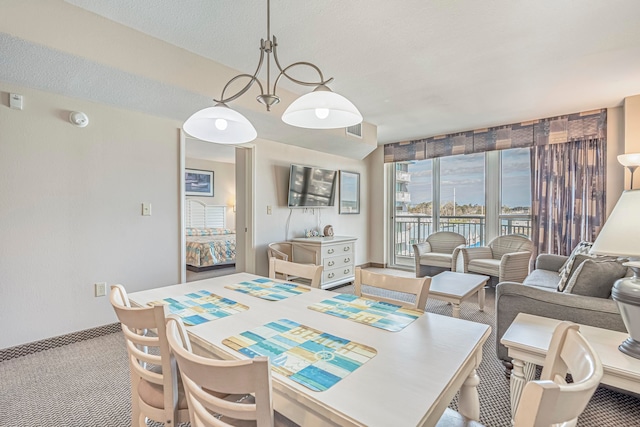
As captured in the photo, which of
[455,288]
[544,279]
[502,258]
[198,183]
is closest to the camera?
[455,288]

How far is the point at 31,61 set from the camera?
6.75 ft

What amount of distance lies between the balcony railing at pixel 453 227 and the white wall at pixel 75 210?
4.26m

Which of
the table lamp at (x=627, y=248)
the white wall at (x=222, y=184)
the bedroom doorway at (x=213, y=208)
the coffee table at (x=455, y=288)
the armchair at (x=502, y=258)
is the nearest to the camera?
the table lamp at (x=627, y=248)

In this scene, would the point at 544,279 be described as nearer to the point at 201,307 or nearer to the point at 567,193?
the point at 567,193

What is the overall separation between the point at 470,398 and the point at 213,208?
705 centimetres

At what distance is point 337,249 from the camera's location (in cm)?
444

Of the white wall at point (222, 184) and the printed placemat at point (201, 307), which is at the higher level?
the white wall at point (222, 184)

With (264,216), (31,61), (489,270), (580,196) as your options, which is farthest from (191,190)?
(580,196)

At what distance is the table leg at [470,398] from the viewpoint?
115 cm

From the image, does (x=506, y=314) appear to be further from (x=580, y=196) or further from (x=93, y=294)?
(x=93, y=294)

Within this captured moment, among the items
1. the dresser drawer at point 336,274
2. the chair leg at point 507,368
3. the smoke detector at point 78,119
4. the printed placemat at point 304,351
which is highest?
the smoke detector at point 78,119

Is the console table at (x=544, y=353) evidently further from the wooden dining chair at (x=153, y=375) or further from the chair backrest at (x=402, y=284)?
the wooden dining chair at (x=153, y=375)

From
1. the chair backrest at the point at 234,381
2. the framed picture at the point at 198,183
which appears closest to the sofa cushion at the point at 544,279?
the chair backrest at the point at 234,381

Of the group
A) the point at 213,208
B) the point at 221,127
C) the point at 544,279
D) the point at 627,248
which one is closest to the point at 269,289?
the point at 221,127
